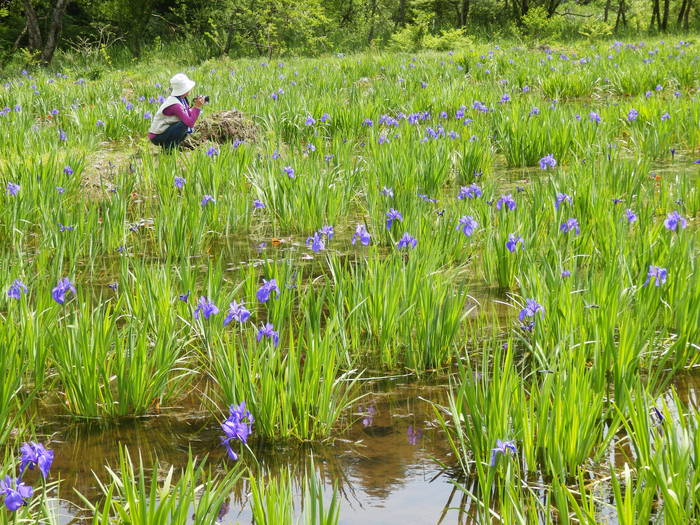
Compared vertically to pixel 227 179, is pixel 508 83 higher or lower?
higher

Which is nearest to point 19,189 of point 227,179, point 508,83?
point 227,179

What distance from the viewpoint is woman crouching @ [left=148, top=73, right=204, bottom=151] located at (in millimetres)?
6461

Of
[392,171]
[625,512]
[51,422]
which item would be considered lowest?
[51,422]

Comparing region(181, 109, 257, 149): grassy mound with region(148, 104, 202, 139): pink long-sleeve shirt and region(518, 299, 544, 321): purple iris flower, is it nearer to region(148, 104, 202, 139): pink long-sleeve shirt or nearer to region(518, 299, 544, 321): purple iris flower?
region(148, 104, 202, 139): pink long-sleeve shirt

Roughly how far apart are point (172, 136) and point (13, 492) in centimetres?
542

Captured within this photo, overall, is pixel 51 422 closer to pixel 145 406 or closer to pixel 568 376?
pixel 145 406

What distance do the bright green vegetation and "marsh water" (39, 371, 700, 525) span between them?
0.06m

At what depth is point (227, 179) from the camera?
5.17 metres

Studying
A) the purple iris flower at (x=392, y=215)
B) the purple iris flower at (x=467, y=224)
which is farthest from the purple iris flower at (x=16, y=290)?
the purple iris flower at (x=467, y=224)

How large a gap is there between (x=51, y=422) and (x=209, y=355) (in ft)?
1.84

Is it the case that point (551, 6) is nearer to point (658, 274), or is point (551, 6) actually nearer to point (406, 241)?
point (406, 241)

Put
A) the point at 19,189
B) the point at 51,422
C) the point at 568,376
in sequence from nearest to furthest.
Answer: the point at 568,376 → the point at 51,422 → the point at 19,189

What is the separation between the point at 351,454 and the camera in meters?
2.24

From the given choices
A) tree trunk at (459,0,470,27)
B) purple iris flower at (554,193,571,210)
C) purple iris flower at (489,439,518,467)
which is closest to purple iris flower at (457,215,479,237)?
purple iris flower at (554,193,571,210)
